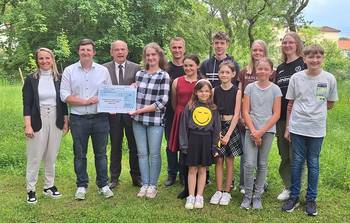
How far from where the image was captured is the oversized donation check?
5387mm

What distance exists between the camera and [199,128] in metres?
5.25

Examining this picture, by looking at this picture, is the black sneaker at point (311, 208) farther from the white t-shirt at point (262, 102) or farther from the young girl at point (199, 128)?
the young girl at point (199, 128)

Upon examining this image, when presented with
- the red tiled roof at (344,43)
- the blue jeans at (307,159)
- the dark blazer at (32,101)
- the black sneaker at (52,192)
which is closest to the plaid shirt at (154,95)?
the dark blazer at (32,101)

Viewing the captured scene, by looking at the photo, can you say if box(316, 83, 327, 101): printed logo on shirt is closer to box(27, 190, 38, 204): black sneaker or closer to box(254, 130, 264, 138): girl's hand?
box(254, 130, 264, 138): girl's hand

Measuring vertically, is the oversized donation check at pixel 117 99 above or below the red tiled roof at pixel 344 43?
below

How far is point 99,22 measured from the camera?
2384cm

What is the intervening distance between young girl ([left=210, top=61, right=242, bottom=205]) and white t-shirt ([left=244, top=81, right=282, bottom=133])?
19 centimetres

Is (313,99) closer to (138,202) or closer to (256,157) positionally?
(256,157)

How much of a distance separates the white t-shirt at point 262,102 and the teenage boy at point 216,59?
0.57 meters

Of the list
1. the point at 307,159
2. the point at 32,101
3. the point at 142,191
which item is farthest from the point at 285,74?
the point at 32,101

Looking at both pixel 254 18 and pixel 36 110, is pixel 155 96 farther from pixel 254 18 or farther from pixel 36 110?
pixel 254 18

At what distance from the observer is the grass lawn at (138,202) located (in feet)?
16.5

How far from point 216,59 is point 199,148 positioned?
1.29 meters

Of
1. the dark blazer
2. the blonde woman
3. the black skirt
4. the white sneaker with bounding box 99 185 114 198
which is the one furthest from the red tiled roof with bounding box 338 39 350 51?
the dark blazer
